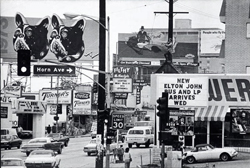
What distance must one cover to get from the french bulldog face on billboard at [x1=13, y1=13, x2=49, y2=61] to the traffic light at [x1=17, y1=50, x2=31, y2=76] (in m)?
23.4

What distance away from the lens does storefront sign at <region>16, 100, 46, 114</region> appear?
6812 centimetres

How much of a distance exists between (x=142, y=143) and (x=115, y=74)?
34.7m

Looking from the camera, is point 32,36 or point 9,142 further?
point 9,142

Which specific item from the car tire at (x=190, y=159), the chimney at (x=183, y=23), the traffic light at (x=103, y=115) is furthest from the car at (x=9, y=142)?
the chimney at (x=183, y=23)

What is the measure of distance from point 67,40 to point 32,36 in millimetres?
2795

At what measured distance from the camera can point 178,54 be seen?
117 m

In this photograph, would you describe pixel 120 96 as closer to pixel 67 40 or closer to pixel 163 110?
pixel 67 40

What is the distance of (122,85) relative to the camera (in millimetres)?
65625

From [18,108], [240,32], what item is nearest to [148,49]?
[18,108]

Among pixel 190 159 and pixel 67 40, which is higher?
pixel 67 40

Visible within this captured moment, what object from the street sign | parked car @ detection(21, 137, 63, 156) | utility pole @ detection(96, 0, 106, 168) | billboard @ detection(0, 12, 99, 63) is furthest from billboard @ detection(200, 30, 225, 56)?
utility pole @ detection(96, 0, 106, 168)

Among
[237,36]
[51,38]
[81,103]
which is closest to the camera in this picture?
[51,38]

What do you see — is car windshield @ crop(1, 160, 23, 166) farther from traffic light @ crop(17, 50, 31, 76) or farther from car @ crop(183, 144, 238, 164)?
car @ crop(183, 144, 238, 164)

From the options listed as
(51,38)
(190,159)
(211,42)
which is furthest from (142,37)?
(190,159)
